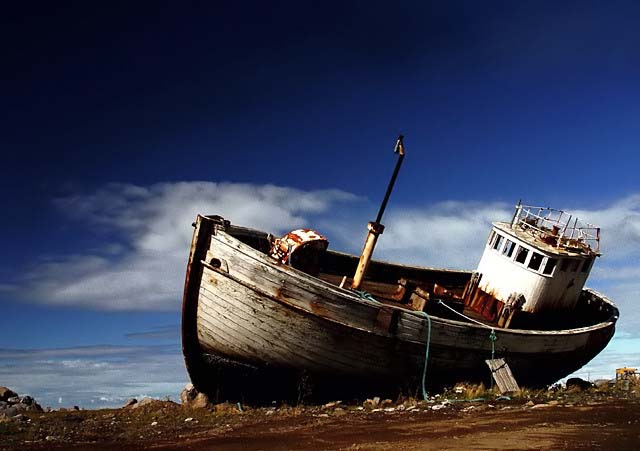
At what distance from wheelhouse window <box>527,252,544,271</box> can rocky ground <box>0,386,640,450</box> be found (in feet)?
13.8

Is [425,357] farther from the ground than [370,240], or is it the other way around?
[370,240]

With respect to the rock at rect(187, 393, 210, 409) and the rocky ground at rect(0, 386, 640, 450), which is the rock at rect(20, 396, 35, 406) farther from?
the rock at rect(187, 393, 210, 409)

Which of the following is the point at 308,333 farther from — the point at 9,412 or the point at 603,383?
the point at 603,383

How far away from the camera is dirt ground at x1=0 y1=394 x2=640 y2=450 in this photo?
8688mm

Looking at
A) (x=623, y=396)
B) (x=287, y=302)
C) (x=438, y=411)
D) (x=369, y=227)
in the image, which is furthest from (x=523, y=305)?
(x=287, y=302)

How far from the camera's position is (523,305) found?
→ 19172 mm

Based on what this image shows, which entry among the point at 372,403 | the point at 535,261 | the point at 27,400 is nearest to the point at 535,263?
the point at 535,261

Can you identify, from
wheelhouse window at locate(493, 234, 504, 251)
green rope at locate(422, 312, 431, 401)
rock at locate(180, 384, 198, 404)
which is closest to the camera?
green rope at locate(422, 312, 431, 401)

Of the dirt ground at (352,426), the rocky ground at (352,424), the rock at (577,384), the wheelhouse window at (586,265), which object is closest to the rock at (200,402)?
the rocky ground at (352,424)

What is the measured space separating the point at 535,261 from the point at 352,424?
10.4 metres

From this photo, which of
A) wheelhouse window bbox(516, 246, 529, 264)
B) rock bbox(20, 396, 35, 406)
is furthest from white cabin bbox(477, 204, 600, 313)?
rock bbox(20, 396, 35, 406)

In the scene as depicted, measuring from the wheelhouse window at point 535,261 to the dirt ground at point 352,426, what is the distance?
189 inches

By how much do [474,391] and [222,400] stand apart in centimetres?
646

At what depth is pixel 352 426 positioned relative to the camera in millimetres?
10844
